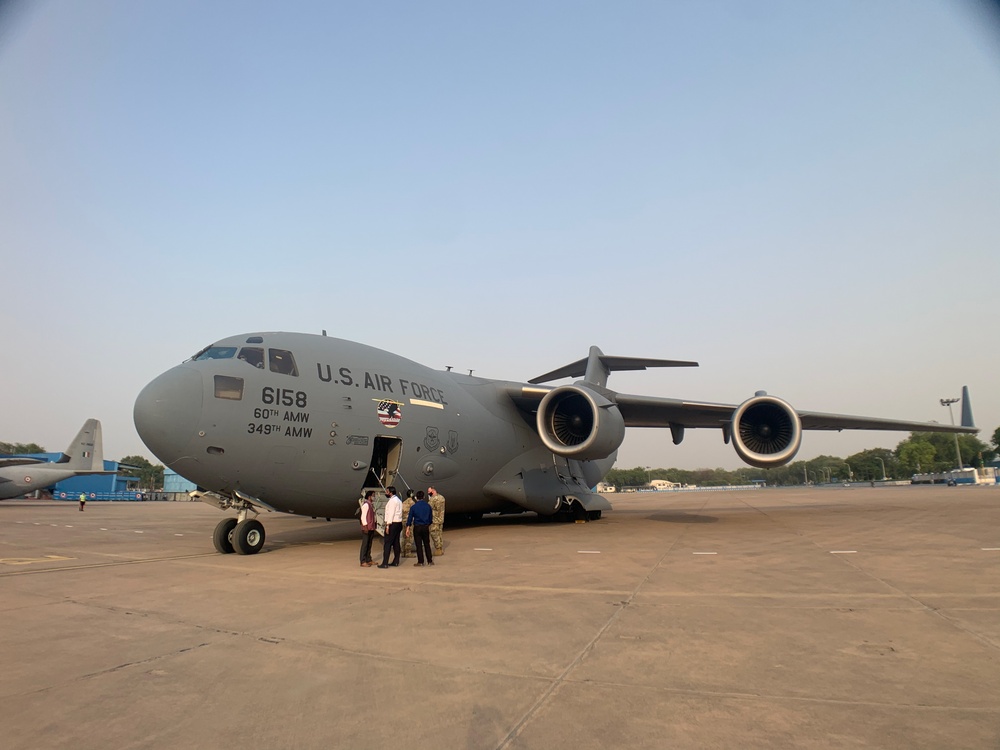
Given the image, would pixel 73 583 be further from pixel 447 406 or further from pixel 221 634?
pixel 447 406

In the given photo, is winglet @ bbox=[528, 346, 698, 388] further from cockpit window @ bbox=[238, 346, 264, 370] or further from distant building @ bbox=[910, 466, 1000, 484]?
distant building @ bbox=[910, 466, 1000, 484]

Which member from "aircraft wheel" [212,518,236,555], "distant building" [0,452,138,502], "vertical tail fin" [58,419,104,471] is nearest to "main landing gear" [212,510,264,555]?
"aircraft wheel" [212,518,236,555]

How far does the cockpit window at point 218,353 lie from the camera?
9273mm

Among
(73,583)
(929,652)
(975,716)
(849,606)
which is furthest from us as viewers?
(73,583)

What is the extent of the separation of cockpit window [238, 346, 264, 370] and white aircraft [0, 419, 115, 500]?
96.0 ft

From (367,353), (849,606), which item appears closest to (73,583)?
(367,353)

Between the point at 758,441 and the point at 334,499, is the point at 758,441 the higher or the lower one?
the higher one

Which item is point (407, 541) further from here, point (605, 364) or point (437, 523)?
point (605, 364)

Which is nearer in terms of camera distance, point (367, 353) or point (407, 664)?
point (407, 664)

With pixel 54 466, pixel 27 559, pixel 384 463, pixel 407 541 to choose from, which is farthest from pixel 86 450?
pixel 407 541

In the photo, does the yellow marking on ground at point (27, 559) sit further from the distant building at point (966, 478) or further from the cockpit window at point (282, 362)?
the distant building at point (966, 478)

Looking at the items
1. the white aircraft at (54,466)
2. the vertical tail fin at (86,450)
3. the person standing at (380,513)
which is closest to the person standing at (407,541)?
the person standing at (380,513)

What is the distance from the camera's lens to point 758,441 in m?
13.4

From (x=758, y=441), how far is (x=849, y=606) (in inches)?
356
